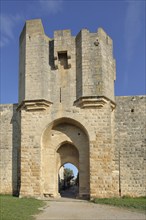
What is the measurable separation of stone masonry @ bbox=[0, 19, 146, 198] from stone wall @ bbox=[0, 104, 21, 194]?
4cm

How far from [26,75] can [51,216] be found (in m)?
7.31

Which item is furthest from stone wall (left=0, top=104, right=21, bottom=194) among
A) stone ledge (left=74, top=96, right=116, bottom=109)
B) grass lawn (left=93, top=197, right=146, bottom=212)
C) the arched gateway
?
grass lawn (left=93, top=197, right=146, bottom=212)

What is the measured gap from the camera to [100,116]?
1377 cm

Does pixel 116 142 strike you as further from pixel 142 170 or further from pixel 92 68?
pixel 92 68

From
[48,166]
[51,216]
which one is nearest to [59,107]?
[48,166]

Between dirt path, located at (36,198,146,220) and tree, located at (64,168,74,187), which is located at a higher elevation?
dirt path, located at (36,198,146,220)

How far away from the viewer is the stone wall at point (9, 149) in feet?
48.8

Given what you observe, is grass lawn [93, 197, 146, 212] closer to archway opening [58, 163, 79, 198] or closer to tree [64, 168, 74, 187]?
archway opening [58, 163, 79, 198]

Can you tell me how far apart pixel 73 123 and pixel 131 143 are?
105 inches

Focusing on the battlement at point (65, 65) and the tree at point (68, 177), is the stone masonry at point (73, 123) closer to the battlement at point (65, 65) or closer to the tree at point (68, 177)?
the battlement at point (65, 65)

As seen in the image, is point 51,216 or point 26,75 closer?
point 51,216

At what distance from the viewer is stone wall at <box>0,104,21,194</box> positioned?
48.8ft

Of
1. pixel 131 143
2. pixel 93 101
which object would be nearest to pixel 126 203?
pixel 131 143

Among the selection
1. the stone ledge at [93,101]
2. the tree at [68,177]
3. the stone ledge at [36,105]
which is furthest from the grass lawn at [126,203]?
the tree at [68,177]
